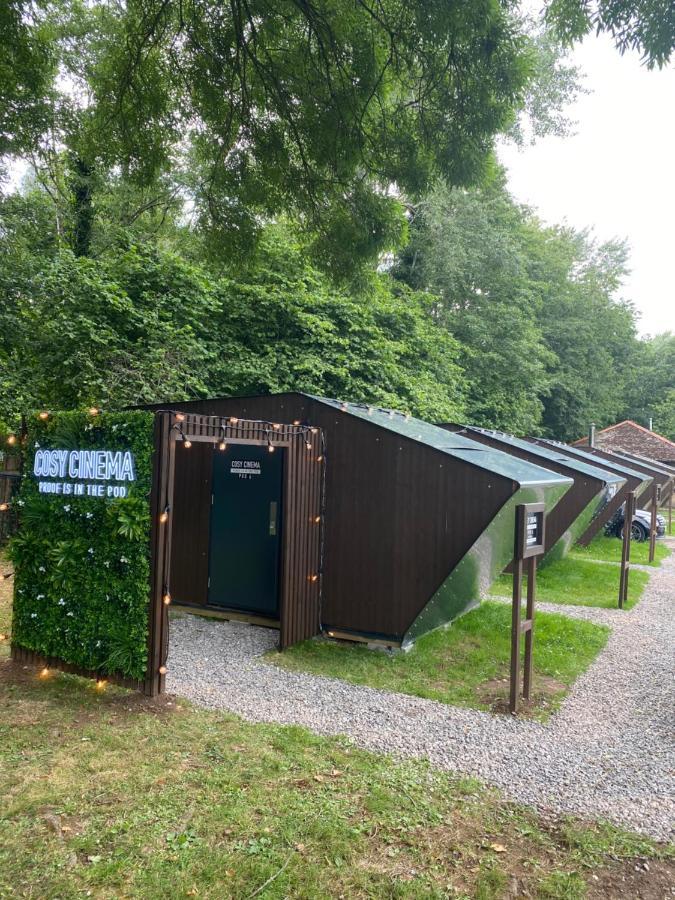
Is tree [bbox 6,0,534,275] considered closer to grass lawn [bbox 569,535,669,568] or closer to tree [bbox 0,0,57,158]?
tree [bbox 0,0,57,158]

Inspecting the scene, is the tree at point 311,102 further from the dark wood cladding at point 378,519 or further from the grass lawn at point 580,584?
the grass lawn at point 580,584

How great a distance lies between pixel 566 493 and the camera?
10766 mm

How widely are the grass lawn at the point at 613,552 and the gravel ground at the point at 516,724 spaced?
7.61 metres

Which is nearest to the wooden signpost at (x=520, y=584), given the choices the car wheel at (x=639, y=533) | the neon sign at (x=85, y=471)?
the neon sign at (x=85, y=471)

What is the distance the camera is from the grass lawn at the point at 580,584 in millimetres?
10109

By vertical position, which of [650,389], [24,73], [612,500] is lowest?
[612,500]

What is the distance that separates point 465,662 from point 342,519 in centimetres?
210

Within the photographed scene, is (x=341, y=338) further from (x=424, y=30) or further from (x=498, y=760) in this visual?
(x=498, y=760)

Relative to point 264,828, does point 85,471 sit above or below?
above

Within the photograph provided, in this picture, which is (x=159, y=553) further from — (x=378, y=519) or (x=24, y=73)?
(x=24, y=73)

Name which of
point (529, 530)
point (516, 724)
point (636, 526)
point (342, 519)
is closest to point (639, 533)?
point (636, 526)

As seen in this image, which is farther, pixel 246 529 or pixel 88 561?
pixel 246 529

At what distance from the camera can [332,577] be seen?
718 cm

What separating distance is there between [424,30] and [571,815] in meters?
5.69
